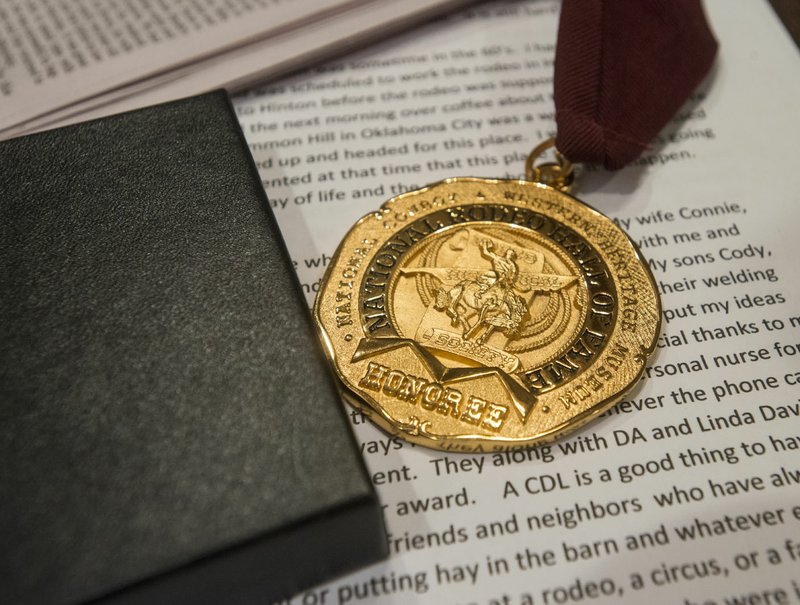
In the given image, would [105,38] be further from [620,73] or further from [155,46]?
[620,73]

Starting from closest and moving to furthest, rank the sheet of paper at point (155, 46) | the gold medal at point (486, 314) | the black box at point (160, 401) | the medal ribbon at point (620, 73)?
Answer: the black box at point (160, 401) < the gold medal at point (486, 314) < the medal ribbon at point (620, 73) < the sheet of paper at point (155, 46)

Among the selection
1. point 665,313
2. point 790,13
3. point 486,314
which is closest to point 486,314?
point 486,314

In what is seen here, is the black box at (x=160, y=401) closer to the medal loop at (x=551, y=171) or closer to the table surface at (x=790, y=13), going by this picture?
the medal loop at (x=551, y=171)

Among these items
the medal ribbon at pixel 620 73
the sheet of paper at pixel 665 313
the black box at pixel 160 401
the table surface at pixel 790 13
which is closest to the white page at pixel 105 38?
the sheet of paper at pixel 665 313

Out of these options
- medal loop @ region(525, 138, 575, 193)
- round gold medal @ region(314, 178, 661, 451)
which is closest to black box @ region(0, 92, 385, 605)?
round gold medal @ region(314, 178, 661, 451)

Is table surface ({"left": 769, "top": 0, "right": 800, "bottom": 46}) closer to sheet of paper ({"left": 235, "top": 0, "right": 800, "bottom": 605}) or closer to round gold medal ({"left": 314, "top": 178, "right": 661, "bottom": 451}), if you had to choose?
sheet of paper ({"left": 235, "top": 0, "right": 800, "bottom": 605})

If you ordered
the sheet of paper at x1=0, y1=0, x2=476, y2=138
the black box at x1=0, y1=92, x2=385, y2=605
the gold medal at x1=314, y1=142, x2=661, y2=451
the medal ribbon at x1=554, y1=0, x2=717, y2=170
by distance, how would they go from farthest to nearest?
the sheet of paper at x1=0, y1=0, x2=476, y2=138 < the medal ribbon at x1=554, y1=0, x2=717, y2=170 < the gold medal at x1=314, y1=142, x2=661, y2=451 < the black box at x1=0, y1=92, x2=385, y2=605

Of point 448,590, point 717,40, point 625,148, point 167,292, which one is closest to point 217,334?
point 167,292
